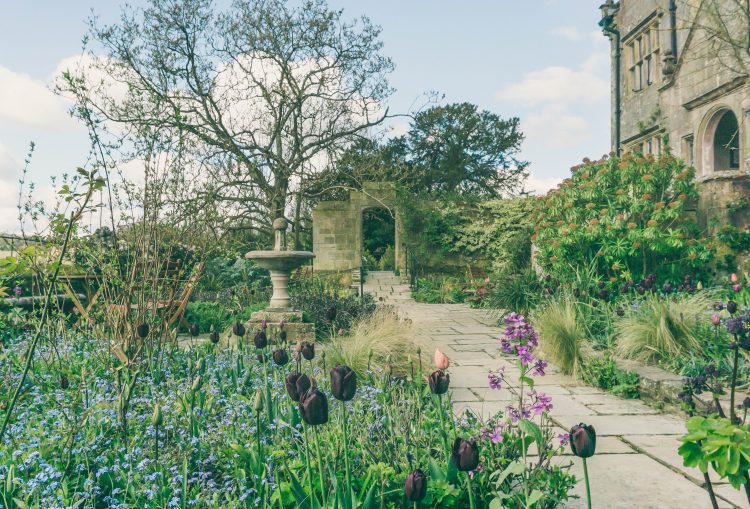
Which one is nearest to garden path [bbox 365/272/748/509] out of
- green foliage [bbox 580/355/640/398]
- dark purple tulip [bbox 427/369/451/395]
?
green foliage [bbox 580/355/640/398]

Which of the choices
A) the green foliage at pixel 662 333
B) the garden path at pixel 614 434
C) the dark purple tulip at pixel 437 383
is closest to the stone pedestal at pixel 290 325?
the garden path at pixel 614 434

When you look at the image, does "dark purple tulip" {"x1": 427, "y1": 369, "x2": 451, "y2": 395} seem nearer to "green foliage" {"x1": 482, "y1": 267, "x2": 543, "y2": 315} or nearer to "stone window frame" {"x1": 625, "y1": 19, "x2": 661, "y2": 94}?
"green foliage" {"x1": 482, "y1": 267, "x2": 543, "y2": 315}

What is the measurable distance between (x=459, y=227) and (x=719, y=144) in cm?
641

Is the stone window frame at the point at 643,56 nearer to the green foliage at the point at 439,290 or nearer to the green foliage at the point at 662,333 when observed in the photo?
the green foliage at the point at 439,290

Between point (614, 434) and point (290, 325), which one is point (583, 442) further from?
point (290, 325)

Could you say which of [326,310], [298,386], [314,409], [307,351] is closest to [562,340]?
[326,310]

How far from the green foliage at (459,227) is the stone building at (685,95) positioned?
3.73 metres

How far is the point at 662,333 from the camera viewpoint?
195 inches

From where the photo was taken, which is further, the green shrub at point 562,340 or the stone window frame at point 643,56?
the stone window frame at point 643,56

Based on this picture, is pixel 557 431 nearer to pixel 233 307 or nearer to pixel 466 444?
pixel 466 444

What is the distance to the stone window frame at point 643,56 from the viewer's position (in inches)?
594

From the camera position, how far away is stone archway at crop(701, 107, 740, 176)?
12.2 metres

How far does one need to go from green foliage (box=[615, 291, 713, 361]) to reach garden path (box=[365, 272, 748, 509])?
24.2 inches

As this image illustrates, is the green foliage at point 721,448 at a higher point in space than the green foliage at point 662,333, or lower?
higher
